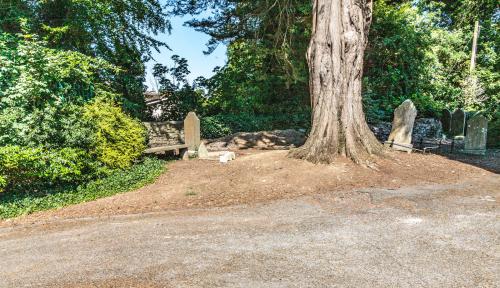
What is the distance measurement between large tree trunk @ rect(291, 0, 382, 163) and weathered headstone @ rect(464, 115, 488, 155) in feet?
15.3

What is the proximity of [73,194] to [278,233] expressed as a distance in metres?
4.84

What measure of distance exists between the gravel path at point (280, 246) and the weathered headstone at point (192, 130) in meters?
5.64

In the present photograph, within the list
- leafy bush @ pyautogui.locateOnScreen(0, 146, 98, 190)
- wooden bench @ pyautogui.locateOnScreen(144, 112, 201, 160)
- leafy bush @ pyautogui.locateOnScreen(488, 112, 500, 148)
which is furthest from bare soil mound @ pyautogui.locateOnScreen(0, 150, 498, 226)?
leafy bush @ pyautogui.locateOnScreen(488, 112, 500, 148)

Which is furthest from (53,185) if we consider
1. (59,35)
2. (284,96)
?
(284,96)

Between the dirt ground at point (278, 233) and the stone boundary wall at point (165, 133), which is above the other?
the stone boundary wall at point (165, 133)

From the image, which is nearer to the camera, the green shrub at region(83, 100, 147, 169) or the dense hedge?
the green shrub at region(83, 100, 147, 169)

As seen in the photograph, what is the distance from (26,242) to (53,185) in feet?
9.89

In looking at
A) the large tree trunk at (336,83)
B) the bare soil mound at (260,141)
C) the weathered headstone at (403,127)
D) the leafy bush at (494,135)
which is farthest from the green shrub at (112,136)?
the leafy bush at (494,135)

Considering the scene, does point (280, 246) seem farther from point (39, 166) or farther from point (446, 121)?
point (446, 121)

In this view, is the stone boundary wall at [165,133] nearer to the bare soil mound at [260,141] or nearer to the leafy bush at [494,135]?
the bare soil mound at [260,141]

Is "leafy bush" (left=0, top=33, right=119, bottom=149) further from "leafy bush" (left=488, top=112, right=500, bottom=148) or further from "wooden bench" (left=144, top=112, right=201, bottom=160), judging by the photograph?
"leafy bush" (left=488, top=112, right=500, bottom=148)

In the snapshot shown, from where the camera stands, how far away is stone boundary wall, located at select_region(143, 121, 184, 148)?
488 inches

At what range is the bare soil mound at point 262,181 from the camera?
6125mm

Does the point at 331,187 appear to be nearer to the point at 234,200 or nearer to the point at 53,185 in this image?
the point at 234,200
